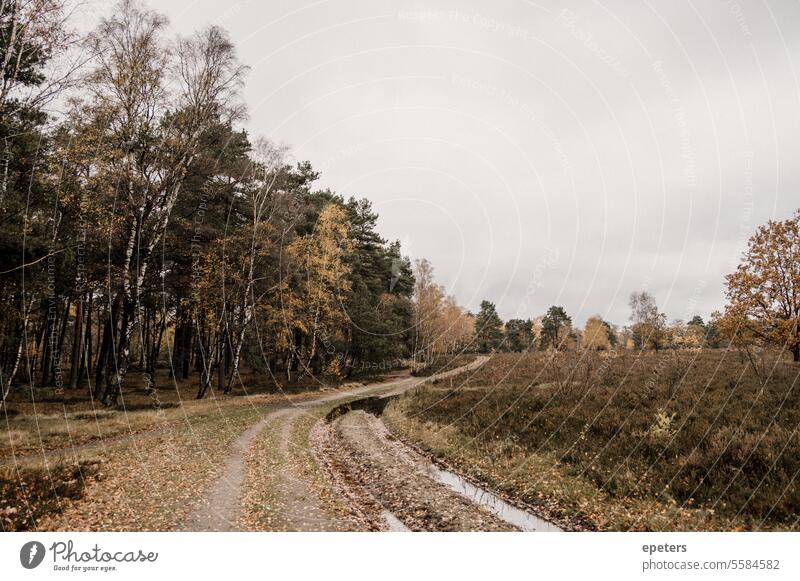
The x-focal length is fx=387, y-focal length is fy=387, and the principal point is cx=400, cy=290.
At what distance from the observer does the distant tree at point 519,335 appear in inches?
3053

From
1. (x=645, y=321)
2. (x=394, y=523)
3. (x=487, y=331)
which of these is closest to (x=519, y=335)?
(x=487, y=331)

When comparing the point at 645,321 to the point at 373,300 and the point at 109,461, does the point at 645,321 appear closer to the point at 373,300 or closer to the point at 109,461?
the point at 373,300

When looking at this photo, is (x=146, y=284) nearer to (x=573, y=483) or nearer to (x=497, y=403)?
(x=497, y=403)

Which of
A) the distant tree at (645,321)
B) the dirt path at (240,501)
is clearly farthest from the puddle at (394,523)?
the distant tree at (645,321)

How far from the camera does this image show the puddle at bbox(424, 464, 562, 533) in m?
8.52

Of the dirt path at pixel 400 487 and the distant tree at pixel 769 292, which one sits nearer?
the dirt path at pixel 400 487

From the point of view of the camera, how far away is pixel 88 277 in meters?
18.0

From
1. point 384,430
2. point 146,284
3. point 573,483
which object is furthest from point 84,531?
point 146,284

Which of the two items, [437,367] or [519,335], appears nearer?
[437,367]

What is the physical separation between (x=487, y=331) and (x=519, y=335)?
7181 millimetres

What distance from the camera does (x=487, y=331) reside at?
79375 millimetres

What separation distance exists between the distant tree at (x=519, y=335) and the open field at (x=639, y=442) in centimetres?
5745

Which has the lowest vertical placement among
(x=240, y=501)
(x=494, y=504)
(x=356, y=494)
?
(x=494, y=504)

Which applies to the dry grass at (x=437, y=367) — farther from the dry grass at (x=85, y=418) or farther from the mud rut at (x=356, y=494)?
the mud rut at (x=356, y=494)
